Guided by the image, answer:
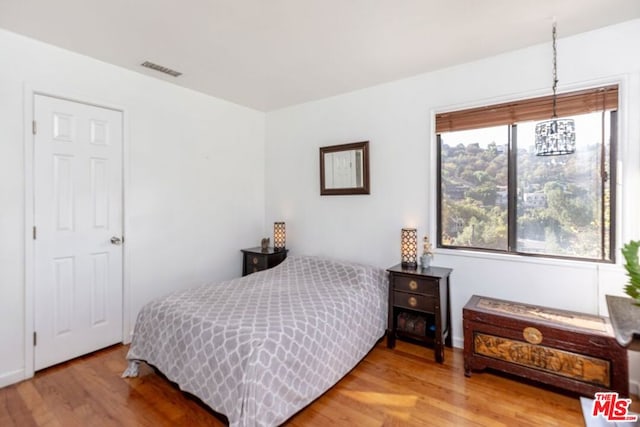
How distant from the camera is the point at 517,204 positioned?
2715mm

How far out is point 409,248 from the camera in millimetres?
3006

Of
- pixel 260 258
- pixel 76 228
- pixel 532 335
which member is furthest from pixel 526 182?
pixel 76 228

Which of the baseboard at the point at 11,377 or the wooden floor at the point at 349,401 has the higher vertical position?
the baseboard at the point at 11,377

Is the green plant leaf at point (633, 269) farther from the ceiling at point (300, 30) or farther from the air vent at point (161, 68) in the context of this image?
the air vent at point (161, 68)

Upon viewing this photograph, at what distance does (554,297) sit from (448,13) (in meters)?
2.20

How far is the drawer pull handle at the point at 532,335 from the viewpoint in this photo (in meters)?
2.18

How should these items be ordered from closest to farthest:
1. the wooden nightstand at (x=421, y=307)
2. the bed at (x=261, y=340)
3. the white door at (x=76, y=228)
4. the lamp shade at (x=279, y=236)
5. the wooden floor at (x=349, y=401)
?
the bed at (x=261, y=340) < the wooden floor at (x=349, y=401) < the white door at (x=76, y=228) < the wooden nightstand at (x=421, y=307) < the lamp shade at (x=279, y=236)

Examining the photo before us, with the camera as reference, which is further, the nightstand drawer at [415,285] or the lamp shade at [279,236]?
the lamp shade at [279,236]

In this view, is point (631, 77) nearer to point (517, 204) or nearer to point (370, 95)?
point (517, 204)

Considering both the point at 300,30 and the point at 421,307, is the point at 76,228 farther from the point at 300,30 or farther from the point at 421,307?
the point at 421,307

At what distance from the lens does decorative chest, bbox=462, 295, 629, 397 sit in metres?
1.98

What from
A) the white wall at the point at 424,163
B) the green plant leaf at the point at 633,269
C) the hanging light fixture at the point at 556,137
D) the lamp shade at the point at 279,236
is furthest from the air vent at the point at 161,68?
the green plant leaf at the point at 633,269

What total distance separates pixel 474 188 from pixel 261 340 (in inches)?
88.9

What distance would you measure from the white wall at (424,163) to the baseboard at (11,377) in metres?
2.63
